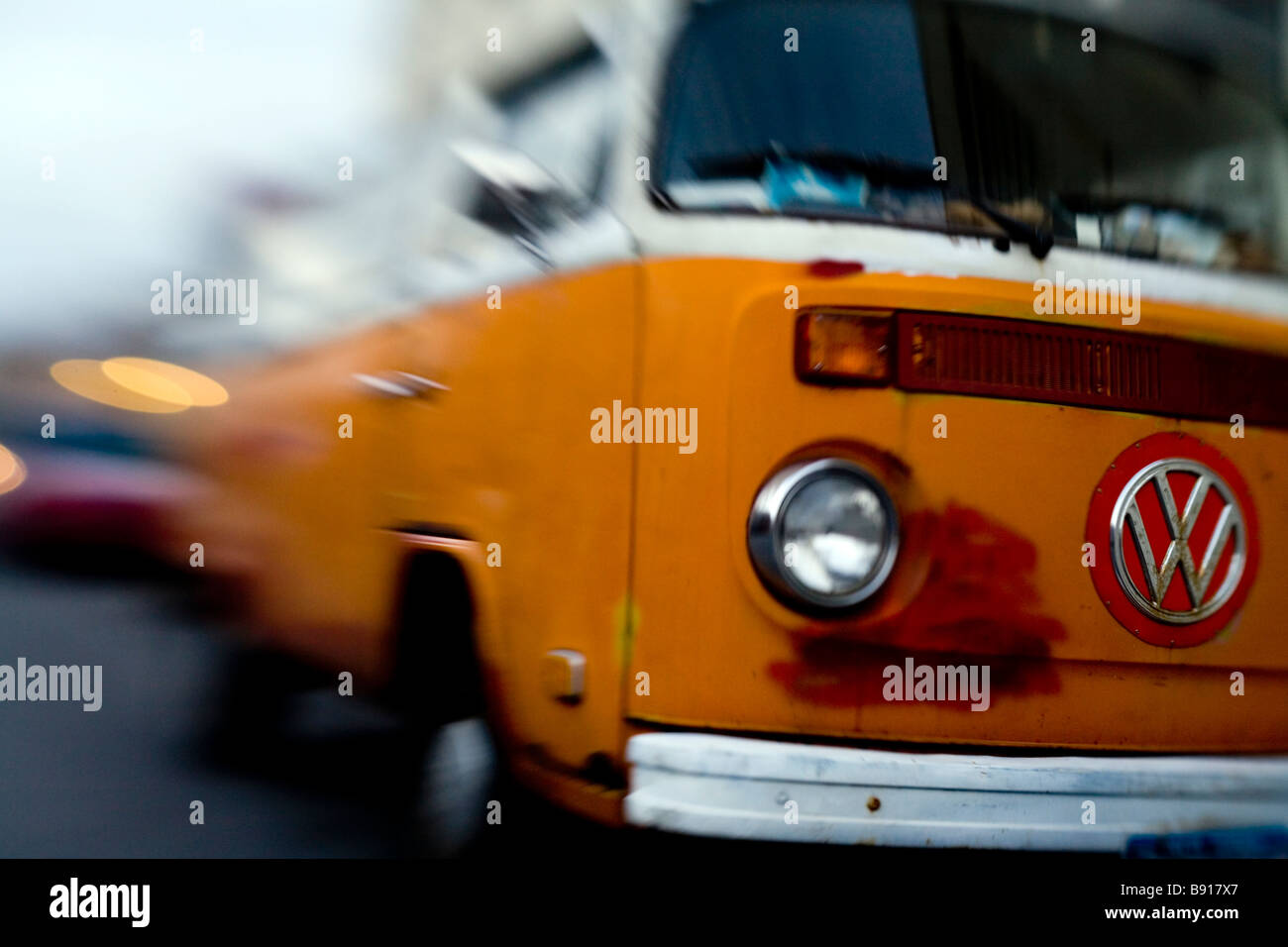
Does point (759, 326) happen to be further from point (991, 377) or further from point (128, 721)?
point (128, 721)

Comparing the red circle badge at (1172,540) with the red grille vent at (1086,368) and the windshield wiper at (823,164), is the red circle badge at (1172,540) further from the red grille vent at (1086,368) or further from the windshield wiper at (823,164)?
the windshield wiper at (823,164)

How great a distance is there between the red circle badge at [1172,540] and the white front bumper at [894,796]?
0.32 metres

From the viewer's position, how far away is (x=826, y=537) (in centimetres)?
206

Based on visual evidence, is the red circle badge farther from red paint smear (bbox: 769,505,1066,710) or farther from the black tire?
the black tire

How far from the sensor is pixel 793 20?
2320 millimetres

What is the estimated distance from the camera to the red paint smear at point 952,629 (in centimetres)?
211

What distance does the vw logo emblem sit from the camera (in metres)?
2.23

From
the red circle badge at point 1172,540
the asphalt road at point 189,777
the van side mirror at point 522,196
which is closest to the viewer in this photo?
the red circle badge at point 1172,540

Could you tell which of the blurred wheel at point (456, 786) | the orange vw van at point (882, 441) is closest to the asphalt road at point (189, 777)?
the blurred wheel at point (456, 786)

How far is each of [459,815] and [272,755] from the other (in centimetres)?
139

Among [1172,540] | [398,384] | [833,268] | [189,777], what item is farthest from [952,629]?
[189,777]

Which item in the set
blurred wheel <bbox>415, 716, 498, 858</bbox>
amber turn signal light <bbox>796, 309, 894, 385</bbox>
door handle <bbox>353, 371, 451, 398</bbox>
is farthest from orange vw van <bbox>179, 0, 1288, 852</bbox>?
blurred wheel <bbox>415, 716, 498, 858</bbox>

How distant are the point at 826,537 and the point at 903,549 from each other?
0.16 m

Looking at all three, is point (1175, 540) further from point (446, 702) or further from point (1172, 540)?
point (446, 702)
